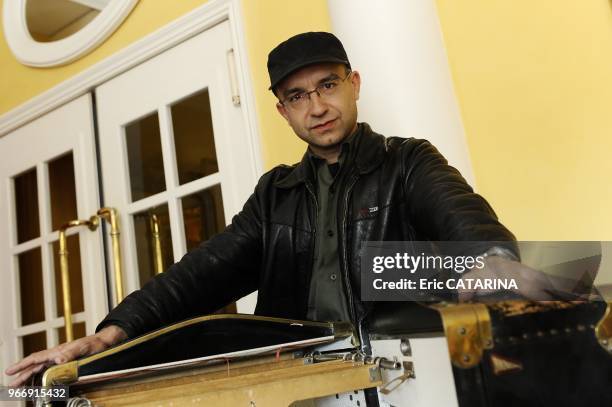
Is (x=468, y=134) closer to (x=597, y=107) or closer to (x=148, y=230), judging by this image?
(x=597, y=107)

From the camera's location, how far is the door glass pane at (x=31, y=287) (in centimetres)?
256

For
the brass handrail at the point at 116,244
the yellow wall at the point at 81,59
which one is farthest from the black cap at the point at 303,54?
the brass handrail at the point at 116,244

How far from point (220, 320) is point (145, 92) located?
1.54 meters

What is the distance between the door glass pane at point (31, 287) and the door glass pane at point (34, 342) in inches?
2.2

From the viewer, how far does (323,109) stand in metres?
1.19

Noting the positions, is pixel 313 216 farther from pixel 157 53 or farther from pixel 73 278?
pixel 73 278

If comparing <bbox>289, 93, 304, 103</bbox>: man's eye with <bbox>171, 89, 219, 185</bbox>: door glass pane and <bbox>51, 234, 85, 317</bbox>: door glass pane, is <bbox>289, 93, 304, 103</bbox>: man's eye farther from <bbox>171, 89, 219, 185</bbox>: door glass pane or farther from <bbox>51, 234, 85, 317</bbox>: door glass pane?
<bbox>51, 234, 85, 317</bbox>: door glass pane

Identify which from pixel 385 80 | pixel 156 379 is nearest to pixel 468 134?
pixel 385 80

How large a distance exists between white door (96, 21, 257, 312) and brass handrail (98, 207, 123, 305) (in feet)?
0.09

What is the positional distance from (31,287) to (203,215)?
95 centimetres

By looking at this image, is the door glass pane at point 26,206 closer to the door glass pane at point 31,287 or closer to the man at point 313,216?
the door glass pane at point 31,287

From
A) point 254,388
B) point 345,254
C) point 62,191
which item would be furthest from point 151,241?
point 254,388

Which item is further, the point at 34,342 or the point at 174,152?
the point at 34,342

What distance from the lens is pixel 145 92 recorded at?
7.39 feet
